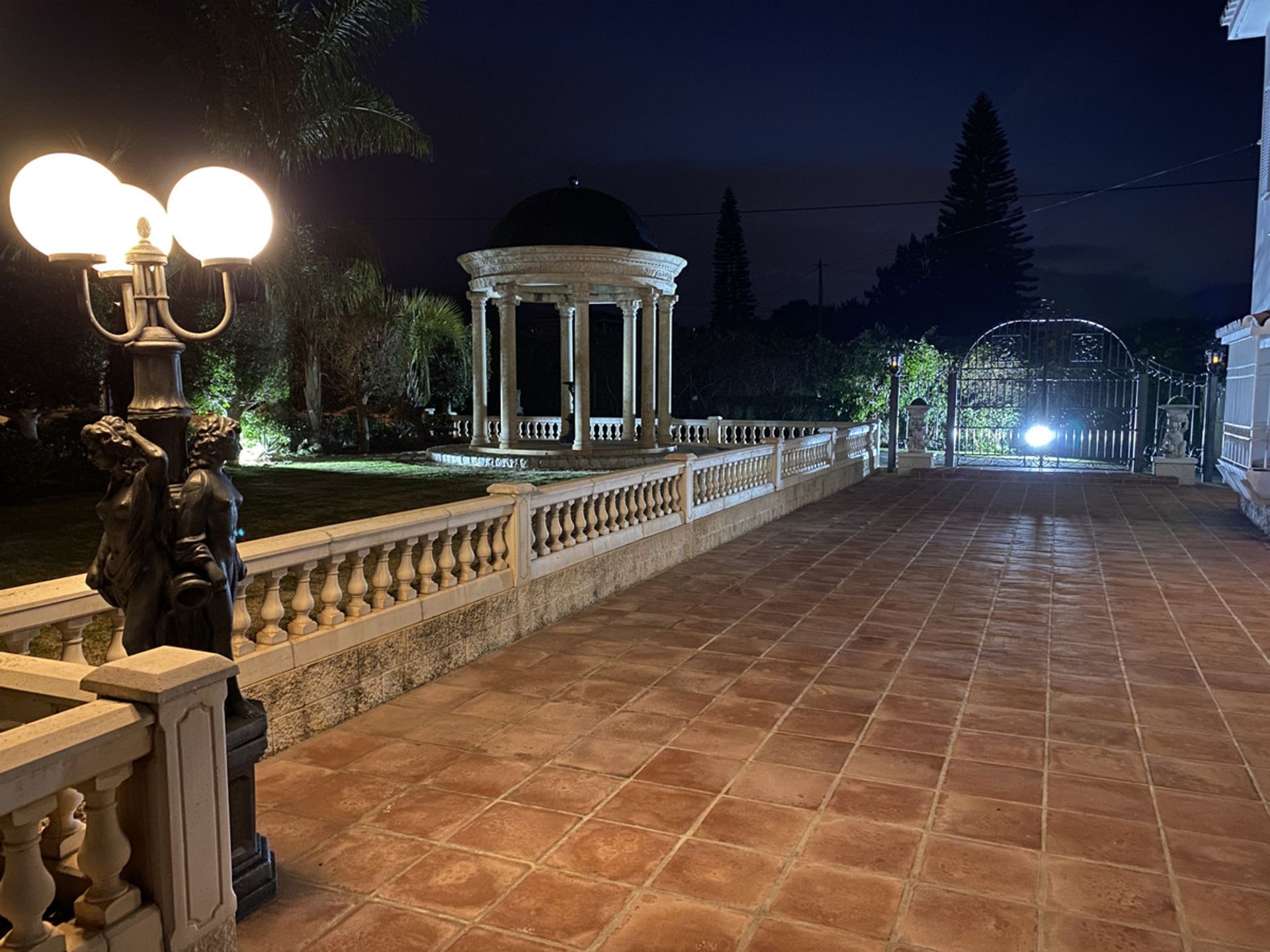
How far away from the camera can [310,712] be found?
5.18 m

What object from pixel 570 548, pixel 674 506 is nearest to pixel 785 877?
pixel 570 548

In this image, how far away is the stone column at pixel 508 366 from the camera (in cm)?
2052

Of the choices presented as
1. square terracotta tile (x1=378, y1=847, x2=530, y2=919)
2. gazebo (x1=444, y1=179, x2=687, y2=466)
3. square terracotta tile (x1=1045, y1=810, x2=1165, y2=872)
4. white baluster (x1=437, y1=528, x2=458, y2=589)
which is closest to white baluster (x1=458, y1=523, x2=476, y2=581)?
white baluster (x1=437, y1=528, x2=458, y2=589)

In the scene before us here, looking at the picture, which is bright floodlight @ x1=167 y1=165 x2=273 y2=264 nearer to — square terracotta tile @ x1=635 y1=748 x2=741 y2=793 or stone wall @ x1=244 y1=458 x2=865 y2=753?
stone wall @ x1=244 y1=458 x2=865 y2=753

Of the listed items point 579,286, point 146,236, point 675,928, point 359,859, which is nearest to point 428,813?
point 359,859

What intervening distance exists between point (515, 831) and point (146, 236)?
297 cm

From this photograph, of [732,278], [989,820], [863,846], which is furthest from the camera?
[732,278]

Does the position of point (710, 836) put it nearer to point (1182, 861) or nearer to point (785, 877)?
point (785, 877)

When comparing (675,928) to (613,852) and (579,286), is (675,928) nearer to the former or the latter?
(613,852)

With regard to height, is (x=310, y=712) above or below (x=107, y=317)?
below

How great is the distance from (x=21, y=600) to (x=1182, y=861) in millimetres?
5011

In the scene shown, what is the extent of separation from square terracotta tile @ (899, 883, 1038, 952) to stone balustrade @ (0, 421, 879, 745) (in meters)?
3.44

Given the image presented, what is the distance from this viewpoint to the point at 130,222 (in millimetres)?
3486

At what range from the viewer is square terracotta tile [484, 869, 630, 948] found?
3281mm
